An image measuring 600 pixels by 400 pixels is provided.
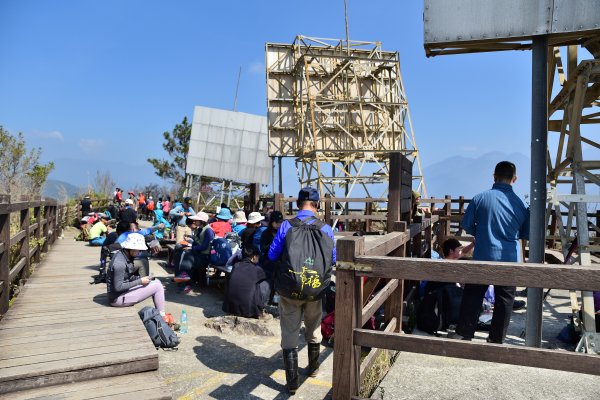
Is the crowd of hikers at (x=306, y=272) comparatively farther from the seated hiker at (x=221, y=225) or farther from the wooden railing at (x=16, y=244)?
the wooden railing at (x=16, y=244)

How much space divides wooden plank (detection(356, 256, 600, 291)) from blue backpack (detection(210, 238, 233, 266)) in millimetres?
5011

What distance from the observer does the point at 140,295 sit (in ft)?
17.9

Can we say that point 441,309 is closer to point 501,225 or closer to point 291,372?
point 501,225

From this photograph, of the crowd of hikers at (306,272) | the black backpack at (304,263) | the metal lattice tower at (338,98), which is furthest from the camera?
the metal lattice tower at (338,98)

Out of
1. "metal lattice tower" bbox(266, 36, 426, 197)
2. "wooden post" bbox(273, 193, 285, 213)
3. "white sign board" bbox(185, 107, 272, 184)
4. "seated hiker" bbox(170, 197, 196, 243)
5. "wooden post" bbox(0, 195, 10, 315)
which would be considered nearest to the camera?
"wooden post" bbox(0, 195, 10, 315)

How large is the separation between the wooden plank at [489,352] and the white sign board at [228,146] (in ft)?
87.1

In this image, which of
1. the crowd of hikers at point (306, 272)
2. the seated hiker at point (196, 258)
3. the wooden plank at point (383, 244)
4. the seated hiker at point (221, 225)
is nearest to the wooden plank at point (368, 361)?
the crowd of hikers at point (306, 272)

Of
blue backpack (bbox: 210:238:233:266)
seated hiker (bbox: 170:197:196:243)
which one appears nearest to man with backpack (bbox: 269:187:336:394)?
blue backpack (bbox: 210:238:233:266)

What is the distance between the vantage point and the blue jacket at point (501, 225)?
4.77 metres

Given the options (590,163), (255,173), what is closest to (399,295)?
(590,163)

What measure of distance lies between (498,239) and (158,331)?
393cm

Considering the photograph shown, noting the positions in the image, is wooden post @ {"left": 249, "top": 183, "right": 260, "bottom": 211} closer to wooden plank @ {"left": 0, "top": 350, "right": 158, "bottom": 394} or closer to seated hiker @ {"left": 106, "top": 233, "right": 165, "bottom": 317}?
seated hiker @ {"left": 106, "top": 233, "right": 165, "bottom": 317}

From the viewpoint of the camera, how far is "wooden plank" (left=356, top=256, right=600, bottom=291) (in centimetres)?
242

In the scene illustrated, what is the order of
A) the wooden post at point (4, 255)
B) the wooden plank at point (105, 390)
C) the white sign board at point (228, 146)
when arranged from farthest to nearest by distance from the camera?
the white sign board at point (228, 146)
the wooden post at point (4, 255)
the wooden plank at point (105, 390)
